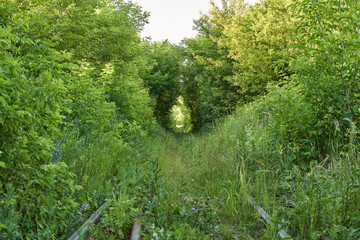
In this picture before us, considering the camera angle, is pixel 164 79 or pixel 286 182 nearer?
pixel 286 182

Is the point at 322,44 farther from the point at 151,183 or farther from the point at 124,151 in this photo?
the point at 124,151

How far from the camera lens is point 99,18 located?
39.7ft

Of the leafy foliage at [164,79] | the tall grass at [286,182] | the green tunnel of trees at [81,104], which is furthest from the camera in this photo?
the leafy foliage at [164,79]

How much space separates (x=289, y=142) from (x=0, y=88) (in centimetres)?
583

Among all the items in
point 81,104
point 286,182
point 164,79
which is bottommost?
point 286,182

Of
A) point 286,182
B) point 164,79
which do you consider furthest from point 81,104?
point 164,79

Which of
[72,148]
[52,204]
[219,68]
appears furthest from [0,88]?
[219,68]

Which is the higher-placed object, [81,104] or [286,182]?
[81,104]

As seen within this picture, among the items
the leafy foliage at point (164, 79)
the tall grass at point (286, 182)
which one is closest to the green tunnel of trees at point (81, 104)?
the tall grass at point (286, 182)

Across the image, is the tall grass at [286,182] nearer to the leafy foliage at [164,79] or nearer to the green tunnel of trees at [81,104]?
the green tunnel of trees at [81,104]

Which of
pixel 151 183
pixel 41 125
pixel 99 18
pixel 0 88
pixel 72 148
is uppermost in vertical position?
pixel 99 18

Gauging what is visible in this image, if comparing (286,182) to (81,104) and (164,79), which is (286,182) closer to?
(81,104)

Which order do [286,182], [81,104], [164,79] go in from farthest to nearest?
1. [164,79]
2. [81,104]
3. [286,182]

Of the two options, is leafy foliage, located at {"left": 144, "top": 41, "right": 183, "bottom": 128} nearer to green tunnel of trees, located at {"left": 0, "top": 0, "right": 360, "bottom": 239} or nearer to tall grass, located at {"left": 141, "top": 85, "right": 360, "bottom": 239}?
green tunnel of trees, located at {"left": 0, "top": 0, "right": 360, "bottom": 239}
